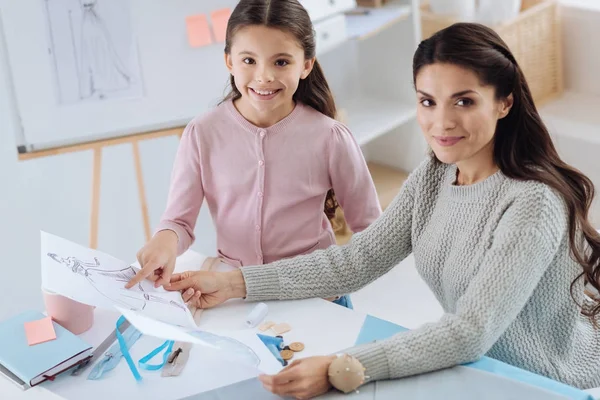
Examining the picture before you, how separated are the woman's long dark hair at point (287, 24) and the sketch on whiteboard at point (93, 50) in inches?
22.4

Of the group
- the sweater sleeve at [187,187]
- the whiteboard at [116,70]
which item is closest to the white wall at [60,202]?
the whiteboard at [116,70]

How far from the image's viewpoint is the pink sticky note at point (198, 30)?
239cm

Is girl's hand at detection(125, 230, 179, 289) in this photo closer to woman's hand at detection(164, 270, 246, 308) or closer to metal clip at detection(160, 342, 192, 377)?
woman's hand at detection(164, 270, 246, 308)

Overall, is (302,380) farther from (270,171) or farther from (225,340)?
(270,171)

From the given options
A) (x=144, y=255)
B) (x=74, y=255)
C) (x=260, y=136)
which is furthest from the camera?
(x=260, y=136)

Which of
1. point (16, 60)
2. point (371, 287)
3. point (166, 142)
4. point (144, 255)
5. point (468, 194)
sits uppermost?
point (16, 60)

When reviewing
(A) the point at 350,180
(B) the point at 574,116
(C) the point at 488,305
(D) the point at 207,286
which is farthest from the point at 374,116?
(C) the point at 488,305

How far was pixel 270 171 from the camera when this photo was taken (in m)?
1.86

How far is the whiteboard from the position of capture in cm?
226

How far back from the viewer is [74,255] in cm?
153

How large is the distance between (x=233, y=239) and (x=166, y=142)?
1276 millimetres

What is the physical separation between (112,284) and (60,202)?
1.50 m

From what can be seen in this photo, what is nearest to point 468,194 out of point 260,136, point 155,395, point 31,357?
point 260,136

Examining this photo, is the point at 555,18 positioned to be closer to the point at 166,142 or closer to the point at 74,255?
the point at 166,142
